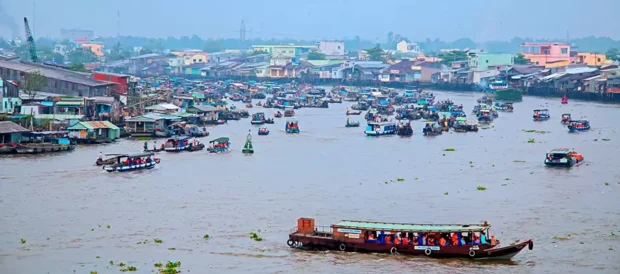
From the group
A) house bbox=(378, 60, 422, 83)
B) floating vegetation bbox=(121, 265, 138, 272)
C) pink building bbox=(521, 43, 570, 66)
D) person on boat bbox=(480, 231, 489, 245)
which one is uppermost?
pink building bbox=(521, 43, 570, 66)

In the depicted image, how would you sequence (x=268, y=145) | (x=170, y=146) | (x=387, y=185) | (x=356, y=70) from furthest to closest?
(x=356, y=70)
(x=268, y=145)
(x=170, y=146)
(x=387, y=185)

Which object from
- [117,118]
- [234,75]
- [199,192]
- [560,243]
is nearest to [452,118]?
[117,118]

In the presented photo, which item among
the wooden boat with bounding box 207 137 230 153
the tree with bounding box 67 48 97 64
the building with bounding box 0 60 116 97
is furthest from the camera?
the tree with bounding box 67 48 97 64

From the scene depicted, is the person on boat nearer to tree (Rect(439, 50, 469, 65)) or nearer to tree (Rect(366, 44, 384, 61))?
tree (Rect(439, 50, 469, 65))

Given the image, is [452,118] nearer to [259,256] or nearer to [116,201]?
[116,201]

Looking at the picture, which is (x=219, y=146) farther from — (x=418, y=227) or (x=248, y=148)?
(x=418, y=227)

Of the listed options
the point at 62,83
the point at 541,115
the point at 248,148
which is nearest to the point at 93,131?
the point at 248,148

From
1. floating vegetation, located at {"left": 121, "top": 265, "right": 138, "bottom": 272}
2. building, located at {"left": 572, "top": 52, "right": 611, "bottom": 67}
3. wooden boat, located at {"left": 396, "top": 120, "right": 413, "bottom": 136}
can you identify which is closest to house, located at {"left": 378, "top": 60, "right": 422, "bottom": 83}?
building, located at {"left": 572, "top": 52, "right": 611, "bottom": 67}

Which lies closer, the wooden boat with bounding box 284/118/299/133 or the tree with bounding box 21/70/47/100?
the tree with bounding box 21/70/47/100
